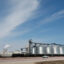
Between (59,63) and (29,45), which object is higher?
(29,45)

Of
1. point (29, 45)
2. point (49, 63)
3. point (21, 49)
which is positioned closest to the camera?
point (49, 63)

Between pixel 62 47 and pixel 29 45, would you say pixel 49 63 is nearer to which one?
pixel 29 45

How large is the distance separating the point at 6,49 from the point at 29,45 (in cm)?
2129

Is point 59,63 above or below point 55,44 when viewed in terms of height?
below

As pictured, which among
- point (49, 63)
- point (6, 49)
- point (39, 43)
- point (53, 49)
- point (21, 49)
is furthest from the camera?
point (53, 49)

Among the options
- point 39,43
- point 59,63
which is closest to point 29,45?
point 39,43

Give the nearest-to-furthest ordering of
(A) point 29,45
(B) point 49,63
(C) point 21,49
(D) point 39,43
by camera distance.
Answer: (B) point 49,63 < (A) point 29,45 < (D) point 39,43 < (C) point 21,49

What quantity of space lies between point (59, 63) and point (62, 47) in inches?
4138

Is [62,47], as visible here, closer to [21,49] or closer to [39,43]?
[39,43]

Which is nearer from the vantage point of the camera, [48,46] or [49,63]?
[49,63]

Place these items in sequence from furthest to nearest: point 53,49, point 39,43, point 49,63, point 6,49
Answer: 1. point 53,49
2. point 39,43
3. point 6,49
4. point 49,63

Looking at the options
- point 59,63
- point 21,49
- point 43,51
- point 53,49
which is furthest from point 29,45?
point 59,63

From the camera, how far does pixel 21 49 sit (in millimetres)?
126438

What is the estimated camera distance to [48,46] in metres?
133
